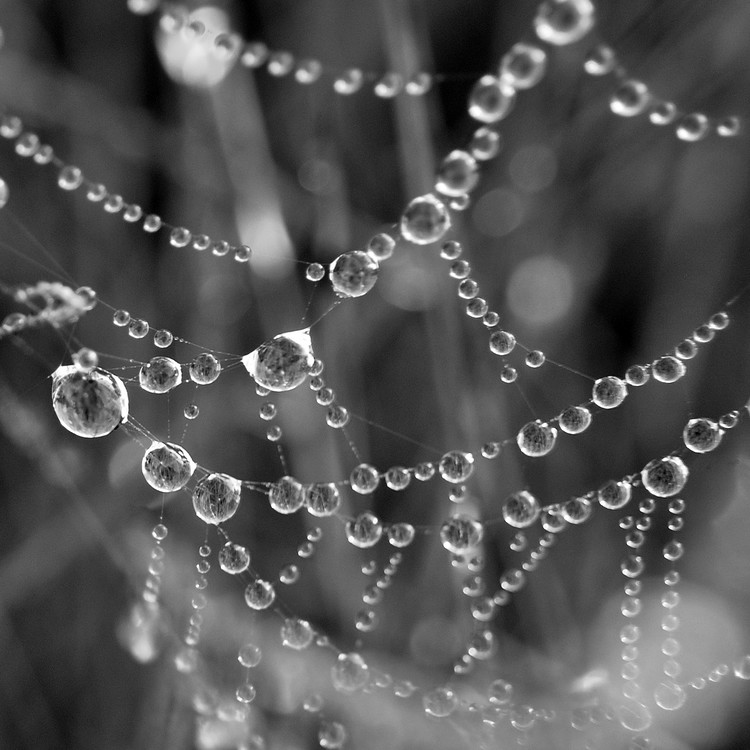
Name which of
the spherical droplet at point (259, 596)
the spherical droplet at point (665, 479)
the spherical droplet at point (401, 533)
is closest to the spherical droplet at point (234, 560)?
the spherical droplet at point (259, 596)

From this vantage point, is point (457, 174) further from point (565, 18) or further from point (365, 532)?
point (365, 532)

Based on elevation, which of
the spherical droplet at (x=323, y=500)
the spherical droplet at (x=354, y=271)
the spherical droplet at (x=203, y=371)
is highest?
the spherical droplet at (x=354, y=271)

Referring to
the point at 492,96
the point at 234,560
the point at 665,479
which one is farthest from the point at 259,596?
the point at 492,96

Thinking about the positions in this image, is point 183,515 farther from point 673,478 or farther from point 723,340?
point 723,340

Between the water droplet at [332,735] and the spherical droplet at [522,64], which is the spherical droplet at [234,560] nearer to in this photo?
the water droplet at [332,735]

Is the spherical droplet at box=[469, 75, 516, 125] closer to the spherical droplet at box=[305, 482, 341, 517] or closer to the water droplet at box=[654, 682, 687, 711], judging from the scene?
the spherical droplet at box=[305, 482, 341, 517]

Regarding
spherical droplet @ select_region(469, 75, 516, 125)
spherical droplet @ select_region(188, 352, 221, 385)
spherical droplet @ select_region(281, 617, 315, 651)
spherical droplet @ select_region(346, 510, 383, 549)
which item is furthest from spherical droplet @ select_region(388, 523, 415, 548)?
spherical droplet @ select_region(469, 75, 516, 125)
